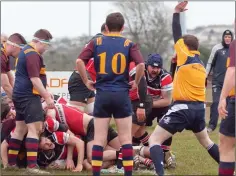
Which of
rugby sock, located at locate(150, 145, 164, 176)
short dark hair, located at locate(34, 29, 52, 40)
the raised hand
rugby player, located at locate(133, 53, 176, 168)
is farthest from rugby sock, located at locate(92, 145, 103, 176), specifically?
the raised hand

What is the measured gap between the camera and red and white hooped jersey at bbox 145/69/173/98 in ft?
27.6

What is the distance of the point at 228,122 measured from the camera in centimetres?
600

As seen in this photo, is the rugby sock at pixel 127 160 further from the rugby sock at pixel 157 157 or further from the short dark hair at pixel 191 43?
the short dark hair at pixel 191 43

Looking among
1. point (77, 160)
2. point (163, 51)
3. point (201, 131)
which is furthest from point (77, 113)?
point (163, 51)

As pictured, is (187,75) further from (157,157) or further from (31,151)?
(31,151)

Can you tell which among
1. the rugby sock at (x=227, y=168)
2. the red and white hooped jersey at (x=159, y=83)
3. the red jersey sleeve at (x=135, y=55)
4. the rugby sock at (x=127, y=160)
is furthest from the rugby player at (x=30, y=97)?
the rugby sock at (x=227, y=168)

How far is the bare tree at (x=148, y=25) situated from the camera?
122 ft

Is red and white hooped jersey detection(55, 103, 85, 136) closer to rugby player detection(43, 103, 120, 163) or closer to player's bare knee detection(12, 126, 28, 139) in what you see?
rugby player detection(43, 103, 120, 163)

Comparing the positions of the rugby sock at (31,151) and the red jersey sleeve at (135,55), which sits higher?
the red jersey sleeve at (135,55)

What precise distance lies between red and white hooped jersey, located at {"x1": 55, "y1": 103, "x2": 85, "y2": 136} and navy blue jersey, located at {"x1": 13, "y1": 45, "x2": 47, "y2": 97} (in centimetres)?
72

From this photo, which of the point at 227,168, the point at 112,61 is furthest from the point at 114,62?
the point at 227,168

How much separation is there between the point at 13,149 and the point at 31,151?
397 mm

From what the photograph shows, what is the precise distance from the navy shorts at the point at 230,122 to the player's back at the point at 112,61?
1.29 m

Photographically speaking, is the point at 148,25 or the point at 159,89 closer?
the point at 159,89
